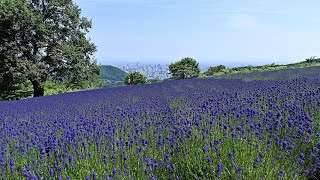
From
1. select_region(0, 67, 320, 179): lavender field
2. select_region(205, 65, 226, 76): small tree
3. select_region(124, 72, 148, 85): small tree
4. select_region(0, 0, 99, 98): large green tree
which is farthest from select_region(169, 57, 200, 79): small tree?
select_region(0, 67, 320, 179): lavender field

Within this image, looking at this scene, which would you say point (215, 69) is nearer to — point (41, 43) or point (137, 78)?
point (137, 78)

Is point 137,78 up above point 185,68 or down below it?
below

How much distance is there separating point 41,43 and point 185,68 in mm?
12613

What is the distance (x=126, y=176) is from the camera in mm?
2830

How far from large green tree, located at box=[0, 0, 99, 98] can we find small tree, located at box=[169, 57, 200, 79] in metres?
8.37

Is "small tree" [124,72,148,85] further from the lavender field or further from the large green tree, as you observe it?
the lavender field

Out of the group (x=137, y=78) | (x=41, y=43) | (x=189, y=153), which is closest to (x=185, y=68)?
(x=137, y=78)

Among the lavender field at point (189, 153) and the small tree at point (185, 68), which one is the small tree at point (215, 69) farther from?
the lavender field at point (189, 153)

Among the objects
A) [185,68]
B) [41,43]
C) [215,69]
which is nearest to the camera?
[41,43]

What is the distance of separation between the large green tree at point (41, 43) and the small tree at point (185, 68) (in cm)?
837

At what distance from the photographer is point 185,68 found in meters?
29.7

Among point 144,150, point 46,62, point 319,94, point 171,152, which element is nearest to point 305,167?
point 171,152

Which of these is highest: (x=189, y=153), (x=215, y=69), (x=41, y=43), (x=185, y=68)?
(x=41, y=43)

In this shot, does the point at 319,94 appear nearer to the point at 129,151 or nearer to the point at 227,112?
the point at 227,112
